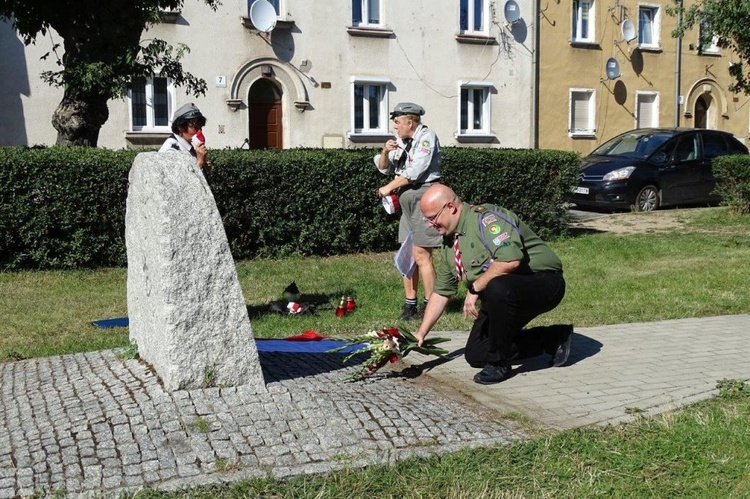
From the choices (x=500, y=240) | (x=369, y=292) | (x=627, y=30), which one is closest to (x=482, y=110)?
(x=627, y=30)

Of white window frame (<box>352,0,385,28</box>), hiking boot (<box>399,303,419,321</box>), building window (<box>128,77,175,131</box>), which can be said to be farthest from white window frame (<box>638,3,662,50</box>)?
hiking boot (<box>399,303,419,321</box>)

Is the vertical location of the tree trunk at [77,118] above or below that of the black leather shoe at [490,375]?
above

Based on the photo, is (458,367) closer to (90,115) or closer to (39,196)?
(39,196)

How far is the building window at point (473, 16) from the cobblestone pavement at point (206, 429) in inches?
833

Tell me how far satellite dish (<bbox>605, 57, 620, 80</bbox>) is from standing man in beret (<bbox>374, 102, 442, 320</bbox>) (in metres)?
21.8

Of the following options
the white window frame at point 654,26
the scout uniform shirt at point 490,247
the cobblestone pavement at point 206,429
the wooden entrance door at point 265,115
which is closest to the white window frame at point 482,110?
the wooden entrance door at point 265,115

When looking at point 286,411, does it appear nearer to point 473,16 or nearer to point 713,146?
point 713,146

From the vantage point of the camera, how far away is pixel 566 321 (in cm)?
818

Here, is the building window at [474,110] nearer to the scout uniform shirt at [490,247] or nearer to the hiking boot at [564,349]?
the hiking boot at [564,349]

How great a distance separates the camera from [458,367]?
6285 millimetres

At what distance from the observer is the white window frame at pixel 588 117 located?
2753cm

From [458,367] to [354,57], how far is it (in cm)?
1818

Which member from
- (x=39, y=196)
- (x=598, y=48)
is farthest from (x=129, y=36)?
(x=598, y=48)

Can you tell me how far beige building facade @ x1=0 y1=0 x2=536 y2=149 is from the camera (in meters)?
20.5
